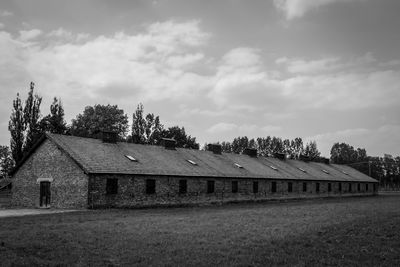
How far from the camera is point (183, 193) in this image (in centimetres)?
3106

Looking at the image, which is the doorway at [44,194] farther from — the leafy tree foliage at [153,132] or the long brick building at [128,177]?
the leafy tree foliage at [153,132]

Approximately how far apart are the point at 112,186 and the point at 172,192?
17.8ft

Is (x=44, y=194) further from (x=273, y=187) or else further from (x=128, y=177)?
(x=273, y=187)

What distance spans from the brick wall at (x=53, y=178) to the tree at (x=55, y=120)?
709 inches

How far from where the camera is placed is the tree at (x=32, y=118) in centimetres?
4444

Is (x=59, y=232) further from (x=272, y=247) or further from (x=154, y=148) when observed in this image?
(x=154, y=148)

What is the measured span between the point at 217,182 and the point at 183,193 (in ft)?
13.9

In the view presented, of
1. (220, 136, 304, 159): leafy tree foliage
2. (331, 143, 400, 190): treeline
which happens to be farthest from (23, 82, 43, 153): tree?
(331, 143, 400, 190): treeline

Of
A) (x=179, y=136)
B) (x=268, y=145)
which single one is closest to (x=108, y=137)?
(x=179, y=136)

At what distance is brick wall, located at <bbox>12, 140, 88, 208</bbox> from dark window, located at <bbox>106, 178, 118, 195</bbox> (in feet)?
5.39

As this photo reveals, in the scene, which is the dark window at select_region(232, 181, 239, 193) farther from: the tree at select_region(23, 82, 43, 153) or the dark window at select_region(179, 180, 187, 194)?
the tree at select_region(23, 82, 43, 153)

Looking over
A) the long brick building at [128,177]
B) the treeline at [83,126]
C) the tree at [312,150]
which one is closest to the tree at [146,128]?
the treeline at [83,126]

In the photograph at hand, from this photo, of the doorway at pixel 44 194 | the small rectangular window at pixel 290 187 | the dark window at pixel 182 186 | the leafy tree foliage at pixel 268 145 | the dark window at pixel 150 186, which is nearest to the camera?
the doorway at pixel 44 194

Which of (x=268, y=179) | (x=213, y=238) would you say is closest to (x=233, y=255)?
(x=213, y=238)
